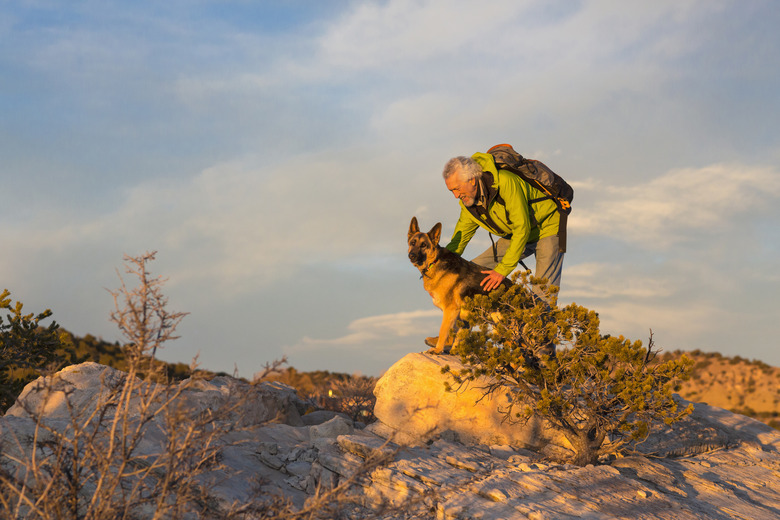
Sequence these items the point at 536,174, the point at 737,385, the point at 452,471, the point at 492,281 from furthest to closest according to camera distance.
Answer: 1. the point at 737,385
2. the point at 536,174
3. the point at 492,281
4. the point at 452,471

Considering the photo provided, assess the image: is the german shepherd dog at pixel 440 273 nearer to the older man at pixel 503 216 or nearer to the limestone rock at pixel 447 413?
the older man at pixel 503 216

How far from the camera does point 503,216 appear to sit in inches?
366

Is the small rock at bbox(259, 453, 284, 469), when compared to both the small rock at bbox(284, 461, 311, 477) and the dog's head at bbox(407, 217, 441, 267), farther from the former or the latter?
the dog's head at bbox(407, 217, 441, 267)

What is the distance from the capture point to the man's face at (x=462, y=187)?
885 centimetres

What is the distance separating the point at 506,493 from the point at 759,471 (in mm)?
5512

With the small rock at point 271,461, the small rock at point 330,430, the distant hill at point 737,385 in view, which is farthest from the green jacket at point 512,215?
the distant hill at point 737,385

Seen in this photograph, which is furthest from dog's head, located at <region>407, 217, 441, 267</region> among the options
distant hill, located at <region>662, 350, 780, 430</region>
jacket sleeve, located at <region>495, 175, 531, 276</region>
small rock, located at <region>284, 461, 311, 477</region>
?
distant hill, located at <region>662, 350, 780, 430</region>

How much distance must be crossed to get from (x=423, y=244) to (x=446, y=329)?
1.34 metres

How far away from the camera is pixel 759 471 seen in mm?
9875

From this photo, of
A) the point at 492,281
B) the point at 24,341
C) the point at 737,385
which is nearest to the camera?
the point at 492,281

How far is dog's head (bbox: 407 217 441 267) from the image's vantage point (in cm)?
908

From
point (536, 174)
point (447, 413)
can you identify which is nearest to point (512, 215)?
point (536, 174)

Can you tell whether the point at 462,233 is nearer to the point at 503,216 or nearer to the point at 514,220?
the point at 503,216

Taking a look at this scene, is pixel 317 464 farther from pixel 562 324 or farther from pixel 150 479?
pixel 562 324
